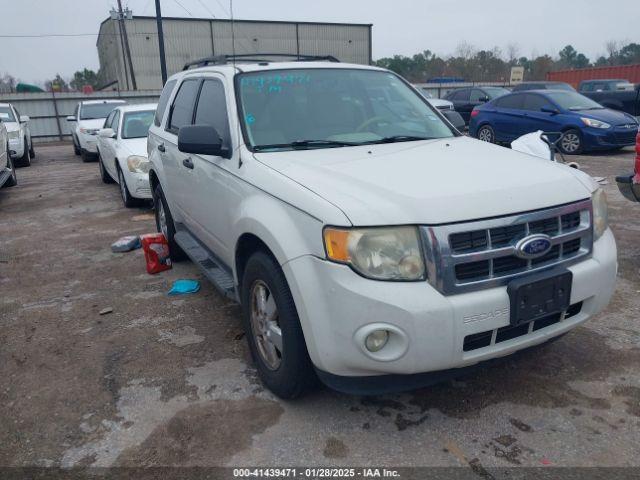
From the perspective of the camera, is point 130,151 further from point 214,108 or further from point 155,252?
point 214,108

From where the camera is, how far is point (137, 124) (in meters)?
9.02

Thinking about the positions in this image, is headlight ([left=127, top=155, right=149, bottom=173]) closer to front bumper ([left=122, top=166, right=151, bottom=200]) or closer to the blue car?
front bumper ([left=122, top=166, right=151, bottom=200])

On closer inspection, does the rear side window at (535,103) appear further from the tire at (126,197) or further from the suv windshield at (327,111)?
the suv windshield at (327,111)

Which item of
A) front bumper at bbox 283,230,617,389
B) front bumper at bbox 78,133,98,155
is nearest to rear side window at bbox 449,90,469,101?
front bumper at bbox 78,133,98,155

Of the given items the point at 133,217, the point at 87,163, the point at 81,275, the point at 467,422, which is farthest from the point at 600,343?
the point at 87,163

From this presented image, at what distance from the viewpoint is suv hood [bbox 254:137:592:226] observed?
2383 mm

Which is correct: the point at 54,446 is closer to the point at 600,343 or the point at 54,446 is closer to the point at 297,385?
the point at 297,385

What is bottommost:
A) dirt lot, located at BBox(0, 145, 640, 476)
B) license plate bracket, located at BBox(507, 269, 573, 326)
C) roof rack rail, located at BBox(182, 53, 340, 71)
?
dirt lot, located at BBox(0, 145, 640, 476)

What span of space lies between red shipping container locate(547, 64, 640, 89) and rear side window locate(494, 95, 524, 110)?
70.5 ft

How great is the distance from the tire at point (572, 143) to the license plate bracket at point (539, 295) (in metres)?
10.3

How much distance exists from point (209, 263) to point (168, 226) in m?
1.53

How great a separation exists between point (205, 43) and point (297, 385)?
4467 cm

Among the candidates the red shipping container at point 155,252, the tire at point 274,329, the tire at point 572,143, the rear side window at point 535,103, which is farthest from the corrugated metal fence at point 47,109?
the tire at point 274,329

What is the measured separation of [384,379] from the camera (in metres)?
2.52
